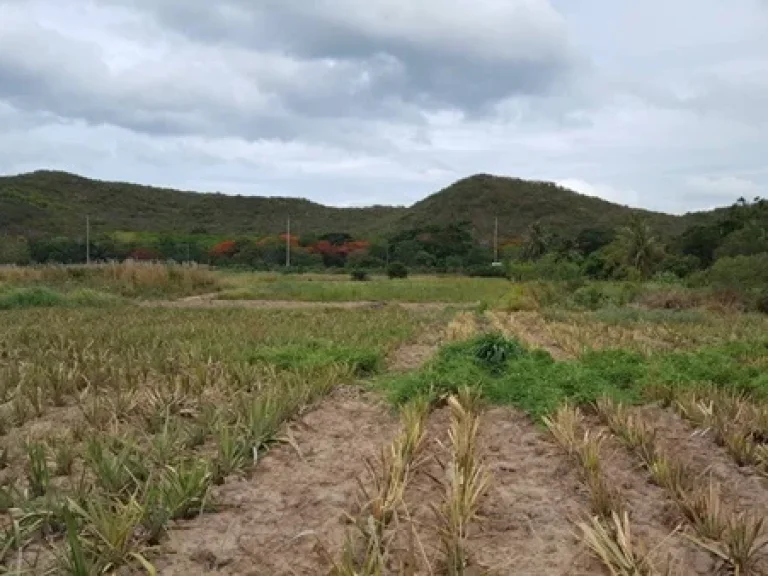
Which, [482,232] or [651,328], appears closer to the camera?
[651,328]

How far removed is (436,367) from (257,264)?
4716 cm

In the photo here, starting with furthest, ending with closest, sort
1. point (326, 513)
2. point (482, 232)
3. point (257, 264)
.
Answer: point (482, 232) → point (257, 264) → point (326, 513)

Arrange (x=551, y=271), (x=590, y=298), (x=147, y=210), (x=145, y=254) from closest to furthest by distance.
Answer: (x=590, y=298) → (x=551, y=271) → (x=145, y=254) → (x=147, y=210)

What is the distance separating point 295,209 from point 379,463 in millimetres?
78482

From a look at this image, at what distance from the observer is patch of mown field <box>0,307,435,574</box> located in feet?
11.9

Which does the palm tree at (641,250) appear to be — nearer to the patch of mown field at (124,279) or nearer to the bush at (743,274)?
the bush at (743,274)

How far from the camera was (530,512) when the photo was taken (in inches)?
168

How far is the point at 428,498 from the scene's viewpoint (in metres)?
4.39

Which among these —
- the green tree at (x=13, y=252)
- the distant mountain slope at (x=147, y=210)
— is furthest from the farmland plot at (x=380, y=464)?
the distant mountain slope at (x=147, y=210)

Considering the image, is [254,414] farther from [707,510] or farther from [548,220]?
[548,220]

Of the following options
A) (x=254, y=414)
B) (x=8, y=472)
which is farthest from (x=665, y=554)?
(x=8, y=472)

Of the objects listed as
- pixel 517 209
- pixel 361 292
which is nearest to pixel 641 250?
pixel 361 292

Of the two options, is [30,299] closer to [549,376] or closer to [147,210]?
[549,376]

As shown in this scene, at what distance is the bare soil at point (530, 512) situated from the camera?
3.56 meters
